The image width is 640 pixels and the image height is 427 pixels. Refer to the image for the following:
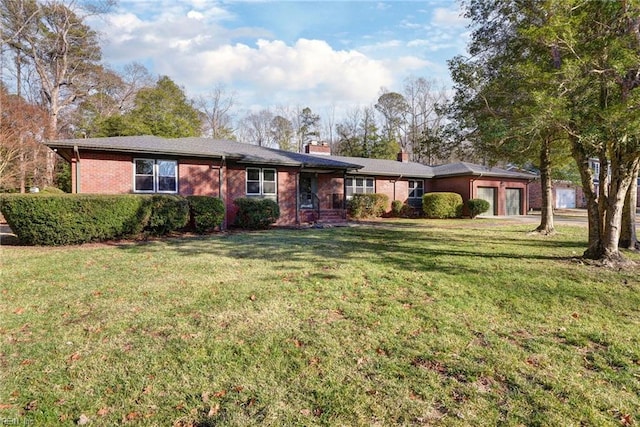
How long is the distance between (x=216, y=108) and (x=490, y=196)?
30.7 metres

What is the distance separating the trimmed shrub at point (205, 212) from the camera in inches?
478

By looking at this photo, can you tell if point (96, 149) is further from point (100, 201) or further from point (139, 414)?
point (139, 414)

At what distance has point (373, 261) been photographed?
755 centimetres

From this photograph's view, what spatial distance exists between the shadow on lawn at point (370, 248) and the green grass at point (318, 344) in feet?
1.55

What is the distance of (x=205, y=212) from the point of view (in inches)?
482

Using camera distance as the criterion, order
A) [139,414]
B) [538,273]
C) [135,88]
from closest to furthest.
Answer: [139,414]
[538,273]
[135,88]

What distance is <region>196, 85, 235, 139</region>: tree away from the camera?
39.1 metres

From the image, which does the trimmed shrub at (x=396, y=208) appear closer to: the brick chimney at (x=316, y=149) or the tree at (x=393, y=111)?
the brick chimney at (x=316, y=149)

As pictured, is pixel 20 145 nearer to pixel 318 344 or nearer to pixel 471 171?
pixel 318 344

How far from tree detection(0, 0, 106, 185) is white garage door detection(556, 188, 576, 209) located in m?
44.3

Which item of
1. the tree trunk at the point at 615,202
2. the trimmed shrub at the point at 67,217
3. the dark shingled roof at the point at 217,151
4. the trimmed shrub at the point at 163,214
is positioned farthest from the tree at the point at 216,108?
the tree trunk at the point at 615,202

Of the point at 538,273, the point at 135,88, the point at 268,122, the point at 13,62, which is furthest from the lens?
the point at 268,122

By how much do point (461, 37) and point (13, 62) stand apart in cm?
3304

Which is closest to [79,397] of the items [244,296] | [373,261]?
[244,296]
